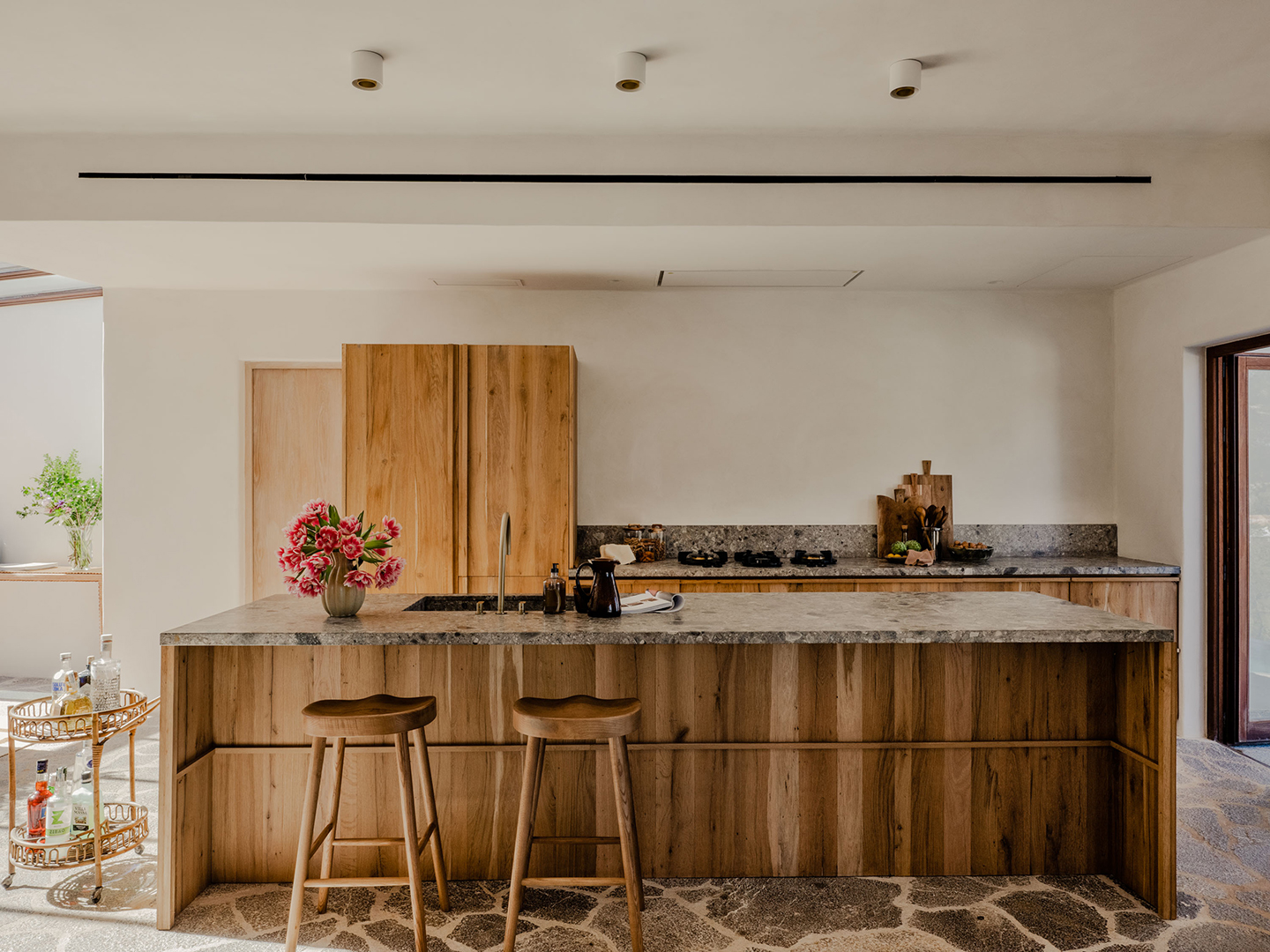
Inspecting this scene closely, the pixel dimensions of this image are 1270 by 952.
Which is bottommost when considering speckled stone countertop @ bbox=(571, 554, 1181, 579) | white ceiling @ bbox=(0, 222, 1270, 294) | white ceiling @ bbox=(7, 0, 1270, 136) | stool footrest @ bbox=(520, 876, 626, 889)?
stool footrest @ bbox=(520, 876, 626, 889)

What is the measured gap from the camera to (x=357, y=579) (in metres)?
2.55

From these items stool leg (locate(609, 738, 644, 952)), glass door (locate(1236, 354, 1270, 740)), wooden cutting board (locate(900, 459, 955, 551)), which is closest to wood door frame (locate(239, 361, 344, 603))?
stool leg (locate(609, 738, 644, 952))

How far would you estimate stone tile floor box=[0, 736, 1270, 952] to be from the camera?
2316mm

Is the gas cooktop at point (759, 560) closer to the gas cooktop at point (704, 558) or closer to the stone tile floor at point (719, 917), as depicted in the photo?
the gas cooktop at point (704, 558)

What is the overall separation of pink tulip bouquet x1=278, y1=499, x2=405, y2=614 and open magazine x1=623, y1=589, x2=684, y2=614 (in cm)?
78

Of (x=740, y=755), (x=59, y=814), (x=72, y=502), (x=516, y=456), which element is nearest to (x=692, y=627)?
(x=740, y=755)

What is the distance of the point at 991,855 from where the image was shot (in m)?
2.71

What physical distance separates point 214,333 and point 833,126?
11.9 feet

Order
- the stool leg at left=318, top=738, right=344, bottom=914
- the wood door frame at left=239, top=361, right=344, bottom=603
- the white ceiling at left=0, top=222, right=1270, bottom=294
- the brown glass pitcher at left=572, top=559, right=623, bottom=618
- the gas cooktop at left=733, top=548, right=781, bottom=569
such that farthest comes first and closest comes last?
the wood door frame at left=239, top=361, right=344, bottom=603 → the gas cooktop at left=733, top=548, right=781, bottom=569 → the white ceiling at left=0, top=222, right=1270, bottom=294 → the brown glass pitcher at left=572, top=559, right=623, bottom=618 → the stool leg at left=318, top=738, right=344, bottom=914

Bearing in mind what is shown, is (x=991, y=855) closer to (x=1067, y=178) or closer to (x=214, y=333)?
(x=1067, y=178)

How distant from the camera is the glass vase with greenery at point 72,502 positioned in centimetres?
543

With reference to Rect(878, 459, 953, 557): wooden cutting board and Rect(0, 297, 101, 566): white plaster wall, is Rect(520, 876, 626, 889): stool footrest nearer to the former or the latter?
Rect(878, 459, 953, 557): wooden cutting board

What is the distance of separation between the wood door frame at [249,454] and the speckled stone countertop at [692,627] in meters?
2.17

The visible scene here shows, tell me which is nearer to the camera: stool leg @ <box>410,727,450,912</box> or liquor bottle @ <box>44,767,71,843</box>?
stool leg @ <box>410,727,450,912</box>
